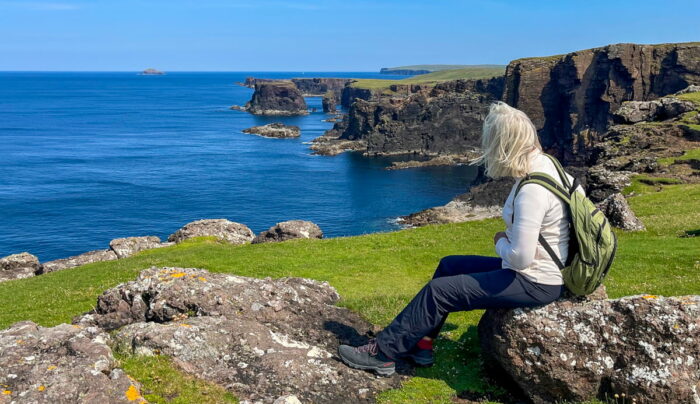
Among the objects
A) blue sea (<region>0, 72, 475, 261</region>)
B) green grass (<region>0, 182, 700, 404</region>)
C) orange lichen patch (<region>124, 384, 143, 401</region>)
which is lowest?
blue sea (<region>0, 72, 475, 261</region>)

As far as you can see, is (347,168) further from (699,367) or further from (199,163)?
(699,367)

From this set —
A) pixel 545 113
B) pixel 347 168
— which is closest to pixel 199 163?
pixel 347 168

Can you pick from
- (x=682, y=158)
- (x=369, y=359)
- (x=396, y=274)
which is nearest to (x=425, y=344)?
(x=369, y=359)

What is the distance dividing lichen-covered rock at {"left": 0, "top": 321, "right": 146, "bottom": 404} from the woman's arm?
6825mm

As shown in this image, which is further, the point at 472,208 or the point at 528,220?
the point at 472,208

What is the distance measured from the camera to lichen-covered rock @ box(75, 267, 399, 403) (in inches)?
412

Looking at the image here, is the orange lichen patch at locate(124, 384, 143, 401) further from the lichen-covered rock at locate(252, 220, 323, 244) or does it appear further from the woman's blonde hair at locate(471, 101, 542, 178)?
the lichen-covered rock at locate(252, 220, 323, 244)

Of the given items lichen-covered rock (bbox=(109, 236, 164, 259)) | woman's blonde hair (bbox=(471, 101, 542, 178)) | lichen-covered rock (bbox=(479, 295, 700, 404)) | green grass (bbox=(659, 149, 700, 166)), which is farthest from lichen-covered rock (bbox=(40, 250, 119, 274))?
green grass (bbox=(659, 149, 700, 166))

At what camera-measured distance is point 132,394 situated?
9.12 m

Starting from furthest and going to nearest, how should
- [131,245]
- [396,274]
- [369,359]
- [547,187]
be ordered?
[131,245]
[396,274]
[369,359]
[547,187]

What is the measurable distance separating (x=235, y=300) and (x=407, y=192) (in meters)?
115

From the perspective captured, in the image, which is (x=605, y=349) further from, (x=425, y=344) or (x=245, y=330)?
(x=245, y=330)

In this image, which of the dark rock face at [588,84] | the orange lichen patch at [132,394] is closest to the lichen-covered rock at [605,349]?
the orange lichen patch at [132,394]

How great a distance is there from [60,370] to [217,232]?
39316 mm
